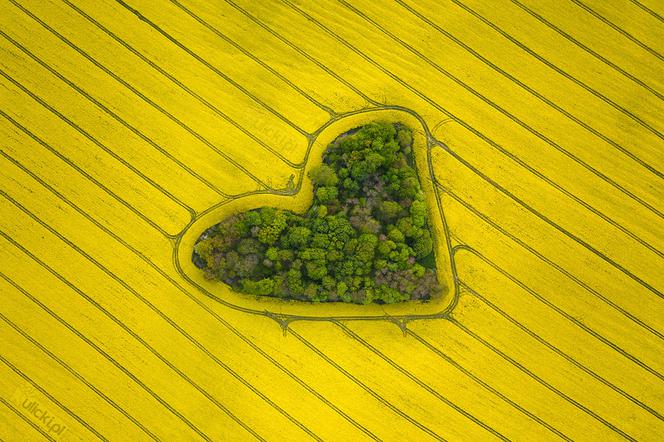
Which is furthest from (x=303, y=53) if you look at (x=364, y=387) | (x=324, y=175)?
(x=364, y=387)

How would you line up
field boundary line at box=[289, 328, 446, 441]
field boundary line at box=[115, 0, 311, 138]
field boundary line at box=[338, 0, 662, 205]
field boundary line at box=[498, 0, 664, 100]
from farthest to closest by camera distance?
field boundary line at box=[498, 0, 664, 100] → field boundary line at box=[115, 0, 311, 138] → field boundary line at box=[338, 0, 662, 205] → field boundary line at box=[289, 328, 446, 441]

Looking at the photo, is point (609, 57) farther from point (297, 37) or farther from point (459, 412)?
point (459, 412)

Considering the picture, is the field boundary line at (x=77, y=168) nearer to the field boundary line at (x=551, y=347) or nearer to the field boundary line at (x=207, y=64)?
the field boundary line at (x=207, y=64)

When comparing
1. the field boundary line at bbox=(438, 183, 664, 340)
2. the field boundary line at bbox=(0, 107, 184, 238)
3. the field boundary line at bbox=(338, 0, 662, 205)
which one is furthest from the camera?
the field boundary line at bbox=(338, 0, 662, 205)

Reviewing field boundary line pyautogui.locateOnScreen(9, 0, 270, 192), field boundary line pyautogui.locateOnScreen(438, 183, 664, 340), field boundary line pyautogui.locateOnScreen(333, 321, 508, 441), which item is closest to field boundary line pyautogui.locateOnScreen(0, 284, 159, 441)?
field boundary line pyautogui.locateOnScreen(333, 321, 508, 441)
